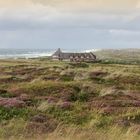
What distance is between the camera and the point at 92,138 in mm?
12453

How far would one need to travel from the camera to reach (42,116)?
20.3m

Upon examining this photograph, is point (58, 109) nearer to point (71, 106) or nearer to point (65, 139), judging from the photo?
point (71, 106)

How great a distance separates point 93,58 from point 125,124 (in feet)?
306

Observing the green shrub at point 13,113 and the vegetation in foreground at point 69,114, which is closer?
the vegetation in foreground at point 69,114

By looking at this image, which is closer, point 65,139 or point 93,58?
point 65,139

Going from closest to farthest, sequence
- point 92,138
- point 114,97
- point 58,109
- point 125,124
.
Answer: point 92,138
point 125,124
point 58,109
point 114,97

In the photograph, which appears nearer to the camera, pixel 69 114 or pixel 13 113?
pixel 13 113

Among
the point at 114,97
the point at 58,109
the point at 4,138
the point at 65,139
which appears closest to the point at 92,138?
the point at 65,139

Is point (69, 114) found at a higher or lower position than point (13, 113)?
lower

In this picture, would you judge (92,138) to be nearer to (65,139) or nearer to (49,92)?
(65,139)

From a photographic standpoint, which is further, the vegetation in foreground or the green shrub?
the green shrub

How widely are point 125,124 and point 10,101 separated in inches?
277

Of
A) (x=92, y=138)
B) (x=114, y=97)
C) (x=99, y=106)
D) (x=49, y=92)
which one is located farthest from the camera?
(x=49, y=92)

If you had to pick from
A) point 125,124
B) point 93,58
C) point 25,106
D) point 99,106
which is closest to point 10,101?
point 25,106
